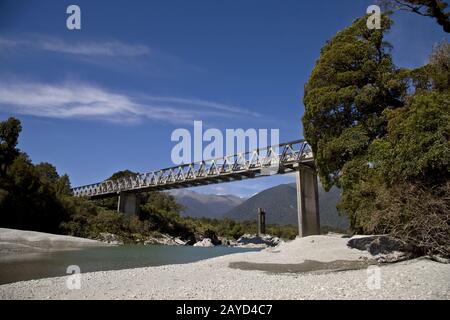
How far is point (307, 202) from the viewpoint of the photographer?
35938 millimetres

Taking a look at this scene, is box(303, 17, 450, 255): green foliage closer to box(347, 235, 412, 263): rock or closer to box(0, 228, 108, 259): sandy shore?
box(347, 235, 412, 263): rock

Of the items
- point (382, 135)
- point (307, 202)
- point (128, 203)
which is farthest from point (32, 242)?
point (128, 203)

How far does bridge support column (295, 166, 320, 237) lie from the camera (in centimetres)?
3466

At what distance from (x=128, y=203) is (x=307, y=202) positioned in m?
49.3

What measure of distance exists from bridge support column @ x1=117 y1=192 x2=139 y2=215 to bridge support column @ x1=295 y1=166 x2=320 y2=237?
4697cm

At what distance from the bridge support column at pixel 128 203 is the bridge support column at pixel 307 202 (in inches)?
1849

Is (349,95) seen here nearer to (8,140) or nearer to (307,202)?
(307,202)

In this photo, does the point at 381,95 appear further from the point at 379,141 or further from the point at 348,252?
the point at 348,252

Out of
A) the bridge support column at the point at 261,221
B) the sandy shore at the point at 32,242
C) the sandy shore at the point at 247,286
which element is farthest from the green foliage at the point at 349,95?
the bridge support column at the point at 261,221

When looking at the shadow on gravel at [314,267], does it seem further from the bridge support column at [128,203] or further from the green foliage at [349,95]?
the bridge support column at [128,203]

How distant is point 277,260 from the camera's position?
17500 millimetres

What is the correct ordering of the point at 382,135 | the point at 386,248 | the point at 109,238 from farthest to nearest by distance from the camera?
the point at 109,238
the point at 382,135
the point at 386,248
